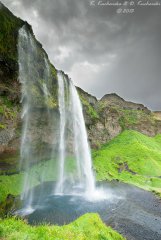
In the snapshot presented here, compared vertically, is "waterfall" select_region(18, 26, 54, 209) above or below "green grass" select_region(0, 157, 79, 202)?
above

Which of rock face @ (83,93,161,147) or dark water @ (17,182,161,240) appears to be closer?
dark water @ (17,182,161,240)

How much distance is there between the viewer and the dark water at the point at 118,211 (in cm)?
2469

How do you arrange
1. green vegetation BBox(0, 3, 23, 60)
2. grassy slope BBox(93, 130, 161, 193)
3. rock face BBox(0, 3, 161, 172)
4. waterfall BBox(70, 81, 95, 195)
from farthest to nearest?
grassy slope BBox(93, 130, 161, 193), waterfall BBox(70, 81, 95, 195), rock face BBox(0, 3, 161, 172), green vegetation BBox(0, 3, 23, 60)

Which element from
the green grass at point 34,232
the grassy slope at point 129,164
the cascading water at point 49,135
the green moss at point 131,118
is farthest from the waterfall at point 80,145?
the green moss at point 131,118

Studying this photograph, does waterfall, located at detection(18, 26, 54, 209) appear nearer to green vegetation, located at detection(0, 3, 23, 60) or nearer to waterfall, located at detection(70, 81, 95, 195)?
green vegetation, located at detection(0, 3, 23, 60)

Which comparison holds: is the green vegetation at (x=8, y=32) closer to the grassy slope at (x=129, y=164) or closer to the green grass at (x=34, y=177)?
the green grass at (x=34, y=177)

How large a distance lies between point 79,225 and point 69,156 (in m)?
38.7

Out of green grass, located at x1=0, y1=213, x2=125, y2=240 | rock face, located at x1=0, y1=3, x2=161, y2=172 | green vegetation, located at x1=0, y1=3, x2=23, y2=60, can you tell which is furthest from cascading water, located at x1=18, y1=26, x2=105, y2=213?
green grass, located at x1=0, y1=213, x2=125, y2=240

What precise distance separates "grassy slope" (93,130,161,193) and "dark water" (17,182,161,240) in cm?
1037

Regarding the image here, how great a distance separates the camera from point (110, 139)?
9188 cm

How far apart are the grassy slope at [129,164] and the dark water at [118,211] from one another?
34.0 ft

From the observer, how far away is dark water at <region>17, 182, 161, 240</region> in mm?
24688

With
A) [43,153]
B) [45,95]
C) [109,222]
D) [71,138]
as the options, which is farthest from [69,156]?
[109,222]

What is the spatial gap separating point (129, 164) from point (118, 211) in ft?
121
